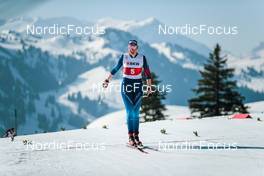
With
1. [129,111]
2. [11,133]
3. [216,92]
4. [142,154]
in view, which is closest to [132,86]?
[129,111]

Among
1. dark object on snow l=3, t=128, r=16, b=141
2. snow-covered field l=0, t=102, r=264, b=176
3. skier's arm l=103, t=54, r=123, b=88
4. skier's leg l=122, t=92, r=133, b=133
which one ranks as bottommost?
snow-covered field l=0, t=102, r=264, b=176

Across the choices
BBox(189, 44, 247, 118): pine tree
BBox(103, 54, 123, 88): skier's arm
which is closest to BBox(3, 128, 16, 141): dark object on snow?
BBox(103, 54, 123, 88): skier's arm

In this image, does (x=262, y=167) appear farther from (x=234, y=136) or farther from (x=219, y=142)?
(x=234, y=136)

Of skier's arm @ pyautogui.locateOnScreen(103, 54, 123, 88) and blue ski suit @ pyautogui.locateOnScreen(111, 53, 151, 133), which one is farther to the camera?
skier's arm @ pyautogui.locateOnScreen(103, 54, 123, 88)

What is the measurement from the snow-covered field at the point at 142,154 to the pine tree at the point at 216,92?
47.1 meters

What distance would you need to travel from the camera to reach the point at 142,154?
948 cm

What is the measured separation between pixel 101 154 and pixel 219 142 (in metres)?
3.49

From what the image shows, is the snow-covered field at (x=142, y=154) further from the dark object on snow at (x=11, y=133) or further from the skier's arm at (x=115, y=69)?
the skier's arm at (x=115, y=69)

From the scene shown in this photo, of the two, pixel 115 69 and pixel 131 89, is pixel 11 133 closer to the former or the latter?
pixel 115 69

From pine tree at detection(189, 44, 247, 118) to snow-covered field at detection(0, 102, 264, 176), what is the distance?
4707cm

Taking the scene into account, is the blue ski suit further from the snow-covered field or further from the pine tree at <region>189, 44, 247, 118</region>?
the pine tree at <region>189, 44, 247, 118</region>

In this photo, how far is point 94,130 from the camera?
45.5ft

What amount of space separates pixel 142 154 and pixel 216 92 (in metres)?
53.3

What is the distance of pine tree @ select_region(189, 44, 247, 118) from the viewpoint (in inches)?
2377
